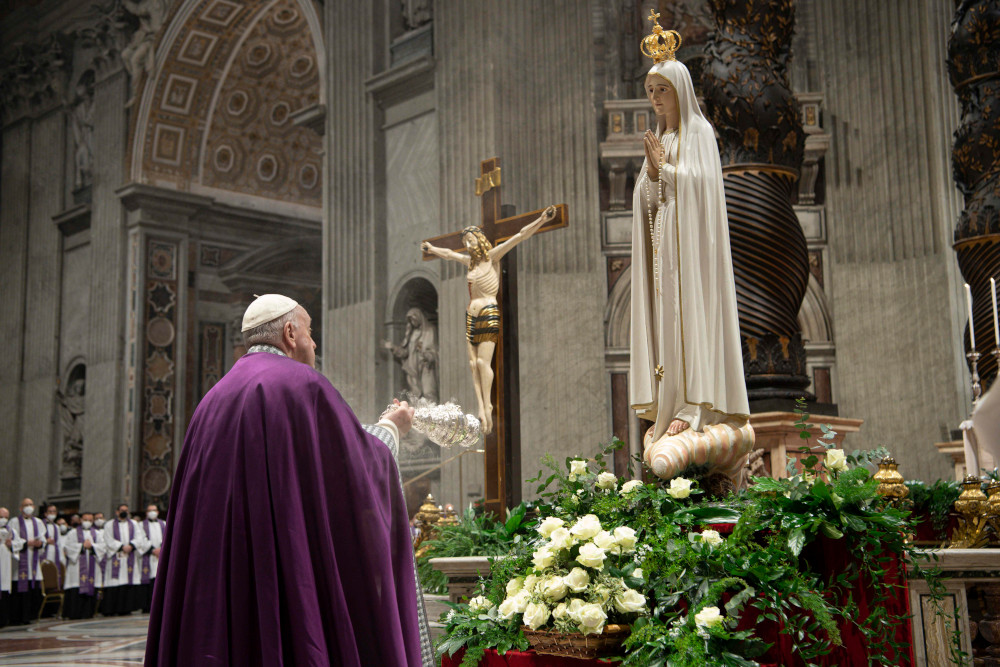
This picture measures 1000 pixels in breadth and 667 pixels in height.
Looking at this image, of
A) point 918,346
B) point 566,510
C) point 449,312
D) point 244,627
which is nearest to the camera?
point 244,627

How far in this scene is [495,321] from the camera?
344 inches

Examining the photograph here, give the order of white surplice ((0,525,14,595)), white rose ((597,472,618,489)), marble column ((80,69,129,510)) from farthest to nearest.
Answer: marble column ((80,69,129,510)) → white surplice ((0,525,14,595)) → white rose ((597,472,618,489))

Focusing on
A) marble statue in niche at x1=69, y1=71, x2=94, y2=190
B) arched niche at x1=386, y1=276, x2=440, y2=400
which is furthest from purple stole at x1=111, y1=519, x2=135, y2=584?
marble statue in niche at x1=69, y1=71, x2=94, y2=190

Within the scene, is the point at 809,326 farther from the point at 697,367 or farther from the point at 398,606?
the point at 398,606

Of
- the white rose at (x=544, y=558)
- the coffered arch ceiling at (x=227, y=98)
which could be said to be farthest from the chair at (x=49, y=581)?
the white rose at (x=544, y=558)

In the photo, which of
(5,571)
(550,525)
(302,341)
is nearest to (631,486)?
(550,525)

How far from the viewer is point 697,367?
4410 millimetres

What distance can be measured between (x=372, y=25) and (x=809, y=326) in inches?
259

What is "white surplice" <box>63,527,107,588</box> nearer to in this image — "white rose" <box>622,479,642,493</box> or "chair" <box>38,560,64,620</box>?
"chair" <box>38,560,64,620</box>

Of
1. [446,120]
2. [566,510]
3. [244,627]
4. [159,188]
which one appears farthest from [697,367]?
[159,188]

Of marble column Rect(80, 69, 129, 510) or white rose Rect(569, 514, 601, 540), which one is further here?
marble column Rect(80, 69, 129, 510)

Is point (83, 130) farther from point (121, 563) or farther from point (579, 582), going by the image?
point (579, 582)

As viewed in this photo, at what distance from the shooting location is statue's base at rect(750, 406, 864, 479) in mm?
5910

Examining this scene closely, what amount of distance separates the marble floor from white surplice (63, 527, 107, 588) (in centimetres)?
61
